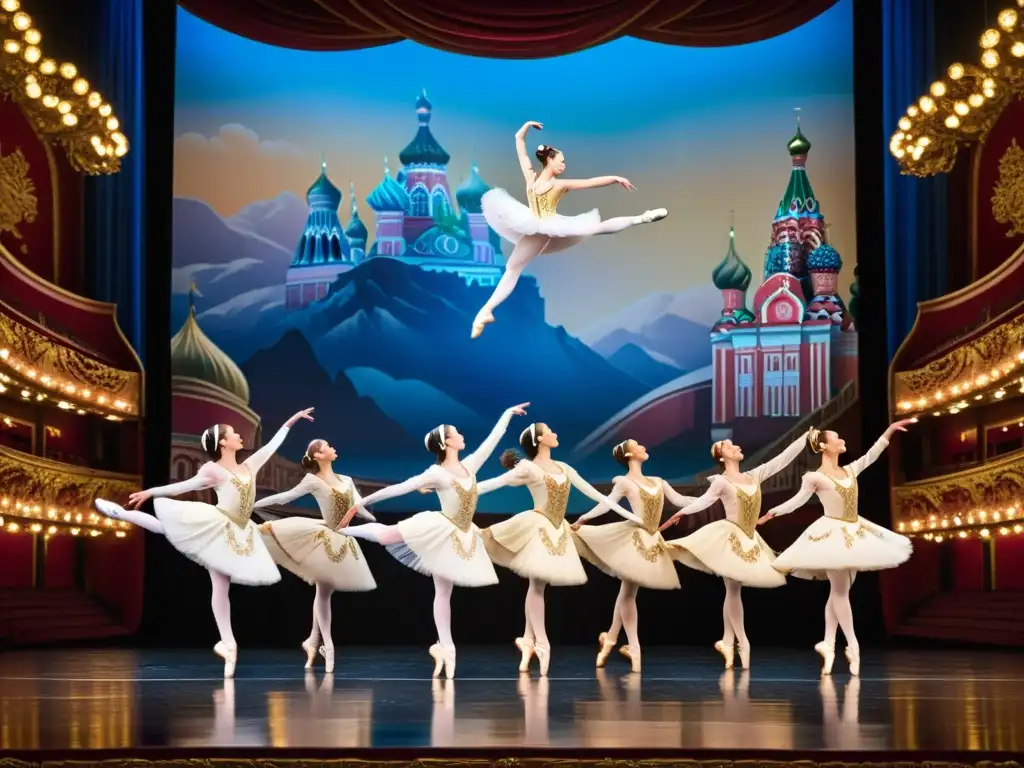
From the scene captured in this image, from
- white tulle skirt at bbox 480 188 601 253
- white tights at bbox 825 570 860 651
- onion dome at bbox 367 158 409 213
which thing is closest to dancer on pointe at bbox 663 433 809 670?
white tights at bbox 825 570 860 651

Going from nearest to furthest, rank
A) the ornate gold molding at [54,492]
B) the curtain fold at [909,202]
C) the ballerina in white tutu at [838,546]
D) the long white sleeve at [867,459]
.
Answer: the ballerina in white tutu at [838,546] < the long white sleeve at [867,459] < the ornate gold molding at [54,492] < the curtain fold at [909,202]

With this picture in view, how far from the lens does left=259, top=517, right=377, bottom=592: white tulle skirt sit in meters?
10.0

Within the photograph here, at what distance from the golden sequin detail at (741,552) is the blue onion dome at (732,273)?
13.3 feet

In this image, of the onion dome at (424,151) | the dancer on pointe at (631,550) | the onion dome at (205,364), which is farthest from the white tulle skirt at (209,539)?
the onion dome at (424,151)

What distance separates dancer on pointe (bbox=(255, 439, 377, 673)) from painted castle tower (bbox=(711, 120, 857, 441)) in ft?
14.8

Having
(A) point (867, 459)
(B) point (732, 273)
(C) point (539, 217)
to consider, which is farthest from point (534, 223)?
(B) point (732, 273)

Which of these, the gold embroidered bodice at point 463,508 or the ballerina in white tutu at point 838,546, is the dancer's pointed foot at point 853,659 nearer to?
the ballerina in white tutu at point 838,546

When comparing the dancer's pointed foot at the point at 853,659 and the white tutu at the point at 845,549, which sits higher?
the white tutu at the point at 845,549

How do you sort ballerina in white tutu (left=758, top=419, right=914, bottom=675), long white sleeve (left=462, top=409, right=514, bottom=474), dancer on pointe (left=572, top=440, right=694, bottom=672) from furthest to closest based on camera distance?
dancer on pointe (left=572, top=440, right=694, bottom=672)
long white sleeve (left=462, top=409, right=514, bottom=474)
ballerina in white tutu (left=758, top=419, right=914, bottom=675)

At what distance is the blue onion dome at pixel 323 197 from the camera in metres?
13.7

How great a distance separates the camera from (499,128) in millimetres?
13883

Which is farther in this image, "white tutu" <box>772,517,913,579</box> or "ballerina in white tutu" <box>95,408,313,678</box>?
"white tutu" <box>772,517,913,579</box>

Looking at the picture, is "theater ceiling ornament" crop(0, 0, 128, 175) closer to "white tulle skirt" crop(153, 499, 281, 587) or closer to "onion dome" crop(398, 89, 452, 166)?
"onion dome" crop(398, 89, 452, 166)

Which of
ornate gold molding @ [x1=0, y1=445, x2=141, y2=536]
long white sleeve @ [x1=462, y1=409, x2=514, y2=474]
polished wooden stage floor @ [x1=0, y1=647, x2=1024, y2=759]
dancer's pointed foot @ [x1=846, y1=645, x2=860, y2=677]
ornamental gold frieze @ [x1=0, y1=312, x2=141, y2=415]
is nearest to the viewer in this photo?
polished wooden stage floor @ [x1=0, y1=647, x2=1024, y2=759]
